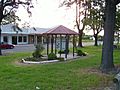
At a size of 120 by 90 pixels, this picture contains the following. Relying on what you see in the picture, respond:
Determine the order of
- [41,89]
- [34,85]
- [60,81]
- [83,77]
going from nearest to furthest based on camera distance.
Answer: [41,89]
[34,85]
[60,81]
[83,77]

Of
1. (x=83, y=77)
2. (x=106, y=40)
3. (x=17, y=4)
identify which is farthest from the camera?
(x=17, y=4)

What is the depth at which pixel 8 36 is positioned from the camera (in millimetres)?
75812

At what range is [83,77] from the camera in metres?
14.6

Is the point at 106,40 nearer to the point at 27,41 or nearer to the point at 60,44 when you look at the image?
the point at 60,44

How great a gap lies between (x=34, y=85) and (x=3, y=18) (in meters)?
25.2

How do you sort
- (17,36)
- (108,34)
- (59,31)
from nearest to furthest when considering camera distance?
(108,34), (59,31), (17,36)

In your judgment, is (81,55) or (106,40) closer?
(106,40)

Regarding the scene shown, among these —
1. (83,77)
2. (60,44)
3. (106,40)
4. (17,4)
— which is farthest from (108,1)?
(17,4)

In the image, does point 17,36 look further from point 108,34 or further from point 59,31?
point 108,34

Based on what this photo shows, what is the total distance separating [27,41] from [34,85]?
233 feet

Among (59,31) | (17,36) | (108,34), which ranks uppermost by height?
(59,31)

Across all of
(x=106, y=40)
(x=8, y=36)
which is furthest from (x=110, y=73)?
(x=8, y=36)

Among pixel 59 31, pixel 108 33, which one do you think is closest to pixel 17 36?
pixel 59 31

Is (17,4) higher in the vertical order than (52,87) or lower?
higher
